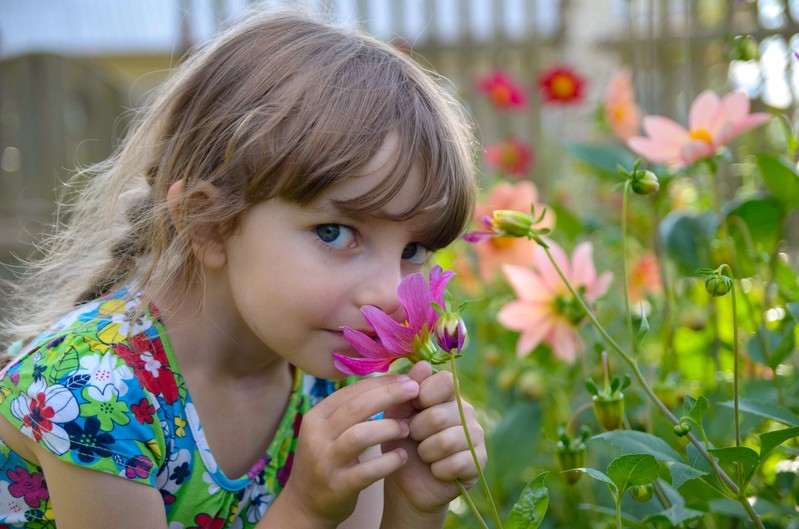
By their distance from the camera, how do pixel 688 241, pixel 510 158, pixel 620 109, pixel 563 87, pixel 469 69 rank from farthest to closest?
pixel 469 69
pixel 563 87
pixel 510 158
pixel 620 109
pixel 688 241

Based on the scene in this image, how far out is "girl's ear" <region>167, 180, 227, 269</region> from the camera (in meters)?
0.92

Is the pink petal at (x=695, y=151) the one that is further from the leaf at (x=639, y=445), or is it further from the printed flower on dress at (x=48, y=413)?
the printed flower on dress at (x=48, y=413)

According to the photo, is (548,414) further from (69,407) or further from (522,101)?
(522,101)

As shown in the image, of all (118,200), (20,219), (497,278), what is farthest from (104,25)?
(118,200)

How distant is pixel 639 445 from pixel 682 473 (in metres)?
0.05

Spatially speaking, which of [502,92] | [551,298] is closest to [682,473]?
[551,298]

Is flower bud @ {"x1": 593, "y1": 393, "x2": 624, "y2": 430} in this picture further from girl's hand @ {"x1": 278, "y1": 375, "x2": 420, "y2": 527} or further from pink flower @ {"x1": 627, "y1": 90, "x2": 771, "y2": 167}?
pink flower @ {"x1": 627, "y1": 90, "x2": 771, "y2": 167}

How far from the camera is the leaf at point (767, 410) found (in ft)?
2.49

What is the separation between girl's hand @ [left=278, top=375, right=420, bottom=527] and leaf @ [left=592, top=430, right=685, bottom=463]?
6.9 inches

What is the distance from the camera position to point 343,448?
78cm

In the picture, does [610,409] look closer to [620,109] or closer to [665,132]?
[665,132]

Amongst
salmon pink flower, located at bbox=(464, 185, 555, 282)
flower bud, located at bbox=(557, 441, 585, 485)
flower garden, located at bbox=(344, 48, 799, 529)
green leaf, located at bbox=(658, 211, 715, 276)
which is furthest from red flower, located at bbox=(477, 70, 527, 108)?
flower bud, located at bbox=(557, 441, 585, 485)

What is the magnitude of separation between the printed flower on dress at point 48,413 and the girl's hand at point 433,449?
12.5 inches

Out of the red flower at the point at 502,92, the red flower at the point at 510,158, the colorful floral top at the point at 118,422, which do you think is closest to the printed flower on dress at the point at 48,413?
the colorful floral top at the point at 118,422
